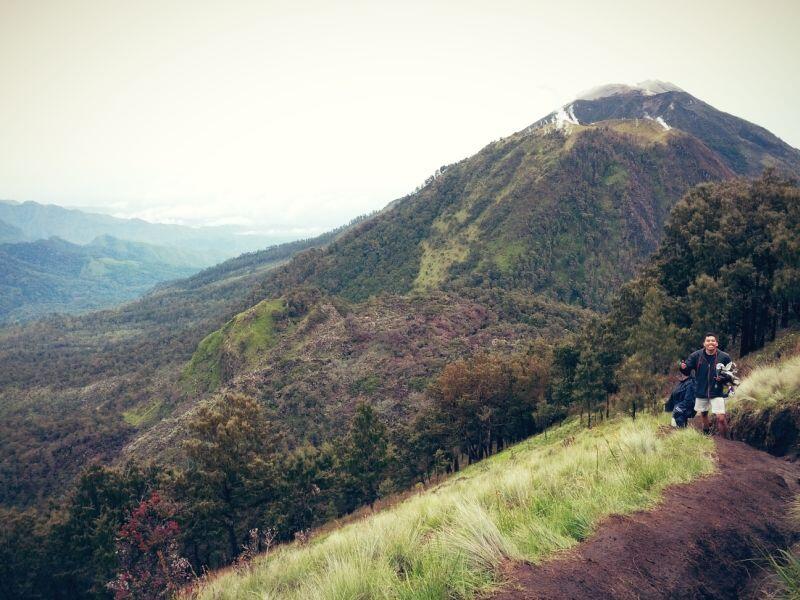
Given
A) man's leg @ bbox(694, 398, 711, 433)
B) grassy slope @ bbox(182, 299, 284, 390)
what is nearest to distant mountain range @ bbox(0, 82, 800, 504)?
grassy slope @ bbox(182, 299, 284, 390)

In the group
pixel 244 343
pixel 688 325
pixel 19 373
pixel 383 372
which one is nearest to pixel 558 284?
pixel 383 372

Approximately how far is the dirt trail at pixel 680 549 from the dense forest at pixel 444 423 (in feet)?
67.9

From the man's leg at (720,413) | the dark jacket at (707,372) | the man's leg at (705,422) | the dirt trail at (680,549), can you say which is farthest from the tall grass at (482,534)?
the dark jacket at (707,372)

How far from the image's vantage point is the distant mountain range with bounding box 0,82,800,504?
304ft

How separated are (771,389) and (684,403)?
1852mm

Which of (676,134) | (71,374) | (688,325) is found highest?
(676,134)

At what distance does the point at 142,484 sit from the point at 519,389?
137ft

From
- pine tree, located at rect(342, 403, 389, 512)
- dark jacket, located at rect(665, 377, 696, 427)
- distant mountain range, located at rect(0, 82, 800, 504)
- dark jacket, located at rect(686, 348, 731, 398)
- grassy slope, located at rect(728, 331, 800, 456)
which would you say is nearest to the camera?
grassy slope, located at rect(728, 331, 800, 456)

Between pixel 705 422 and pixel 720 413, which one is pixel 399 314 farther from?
pixel 720 413

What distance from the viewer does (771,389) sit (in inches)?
402

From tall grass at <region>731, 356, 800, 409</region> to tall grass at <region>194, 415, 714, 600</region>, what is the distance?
2057 mm

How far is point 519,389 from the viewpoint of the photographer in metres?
53.0

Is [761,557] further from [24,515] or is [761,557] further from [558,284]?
[558,284]

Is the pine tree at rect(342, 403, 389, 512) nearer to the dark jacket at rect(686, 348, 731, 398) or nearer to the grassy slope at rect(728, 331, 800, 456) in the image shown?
the dark jacket at rect(686, 348, 731, 398)
